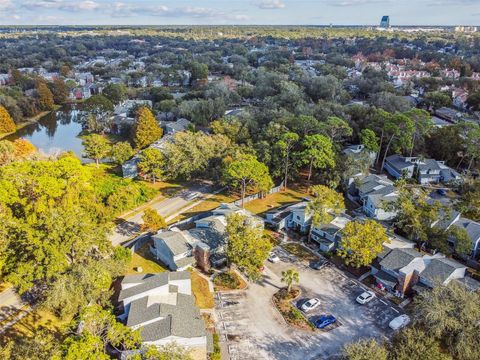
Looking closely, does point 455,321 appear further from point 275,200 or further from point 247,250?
point 275,200

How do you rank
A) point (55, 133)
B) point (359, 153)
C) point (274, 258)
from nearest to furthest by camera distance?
point (274, 258) → point (359, 153) → point (55, 133)

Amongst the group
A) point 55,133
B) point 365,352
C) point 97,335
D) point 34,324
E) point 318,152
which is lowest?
point 55,133

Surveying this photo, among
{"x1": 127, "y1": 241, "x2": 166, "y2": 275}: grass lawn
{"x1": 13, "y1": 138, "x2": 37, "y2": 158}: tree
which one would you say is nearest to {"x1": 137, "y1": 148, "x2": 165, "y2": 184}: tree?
{"x1": 13, "y1": 138, "x2": 37, "y2": 158}: tree

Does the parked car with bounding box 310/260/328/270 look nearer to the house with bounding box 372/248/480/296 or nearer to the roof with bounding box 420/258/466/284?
the house with bounding box 372/248/480/296

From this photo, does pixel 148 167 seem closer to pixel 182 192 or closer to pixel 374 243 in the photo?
pixel 182 192

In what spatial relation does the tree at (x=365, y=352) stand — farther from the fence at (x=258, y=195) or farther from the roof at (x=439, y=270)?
the fence at (x=258, y=195)

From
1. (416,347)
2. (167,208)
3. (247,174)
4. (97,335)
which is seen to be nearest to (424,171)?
(247,174)
